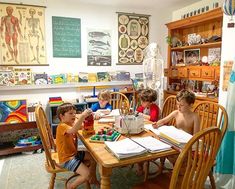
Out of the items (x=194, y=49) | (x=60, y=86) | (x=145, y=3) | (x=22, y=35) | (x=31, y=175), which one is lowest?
(x=31, y=175)

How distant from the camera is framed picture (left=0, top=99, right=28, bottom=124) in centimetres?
307

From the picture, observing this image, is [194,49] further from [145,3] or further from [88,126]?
[88,126]

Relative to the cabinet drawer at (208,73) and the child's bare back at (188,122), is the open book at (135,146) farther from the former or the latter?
the cabinet drawer at (208,73)

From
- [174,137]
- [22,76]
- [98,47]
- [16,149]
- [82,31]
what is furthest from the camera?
[98,47]

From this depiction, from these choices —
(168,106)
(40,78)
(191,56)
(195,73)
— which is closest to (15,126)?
(40,78)

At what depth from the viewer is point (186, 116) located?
200 centimetres

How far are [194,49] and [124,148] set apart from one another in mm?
2940

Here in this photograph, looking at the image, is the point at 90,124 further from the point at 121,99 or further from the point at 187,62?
the point at 187,62

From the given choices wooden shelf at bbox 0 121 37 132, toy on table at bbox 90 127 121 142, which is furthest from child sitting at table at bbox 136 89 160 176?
wooden shelf at bbox 0 121 37 132

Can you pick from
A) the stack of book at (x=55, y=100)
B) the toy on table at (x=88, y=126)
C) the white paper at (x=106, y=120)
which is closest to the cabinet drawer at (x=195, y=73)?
the white paper at (x=106, y=120)

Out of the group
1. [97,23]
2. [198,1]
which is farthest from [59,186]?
[198,1]

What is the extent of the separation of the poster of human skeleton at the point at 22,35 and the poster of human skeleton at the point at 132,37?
1321mm

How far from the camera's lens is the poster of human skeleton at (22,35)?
10.2ft

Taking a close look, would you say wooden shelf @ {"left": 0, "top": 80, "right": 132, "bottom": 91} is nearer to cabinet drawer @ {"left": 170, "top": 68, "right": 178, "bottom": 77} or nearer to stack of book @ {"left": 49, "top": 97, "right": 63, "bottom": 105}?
stack of book @ {"left": 49, "top": 97, "right": 63, "bottom": 105}
